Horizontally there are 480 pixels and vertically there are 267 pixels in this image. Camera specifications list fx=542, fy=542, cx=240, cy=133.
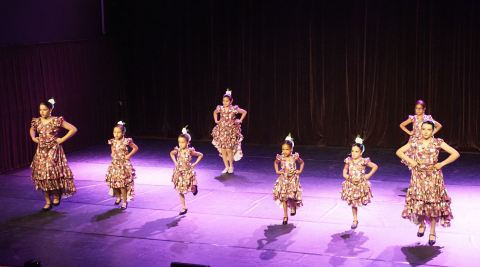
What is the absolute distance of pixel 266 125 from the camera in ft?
42.4

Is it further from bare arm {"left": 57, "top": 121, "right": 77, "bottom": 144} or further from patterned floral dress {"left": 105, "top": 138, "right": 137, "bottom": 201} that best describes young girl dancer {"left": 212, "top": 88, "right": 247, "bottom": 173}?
bare arm {"left": 57, "top": 121, "right": 77, "bottom": 144}

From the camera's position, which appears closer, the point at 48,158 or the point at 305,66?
the point at 48,158

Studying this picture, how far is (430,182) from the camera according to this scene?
596cm

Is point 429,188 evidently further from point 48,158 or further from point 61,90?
point 61,90

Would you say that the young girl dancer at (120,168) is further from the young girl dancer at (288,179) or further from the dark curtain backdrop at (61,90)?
the dark curtain backdrop at (61,90)

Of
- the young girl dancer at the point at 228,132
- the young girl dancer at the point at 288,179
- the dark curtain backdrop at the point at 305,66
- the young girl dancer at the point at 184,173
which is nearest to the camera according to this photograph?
the young girl dancer at the point at 288,179

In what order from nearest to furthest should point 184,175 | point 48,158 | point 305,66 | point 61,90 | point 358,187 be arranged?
point 358,187 < point 184,175 < point 48,158 < point 61,90 < point 305,66

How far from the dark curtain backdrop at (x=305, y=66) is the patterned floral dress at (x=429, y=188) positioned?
590cm

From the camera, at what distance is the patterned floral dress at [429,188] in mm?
5922

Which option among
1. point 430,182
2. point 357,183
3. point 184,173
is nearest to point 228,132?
point 184,173

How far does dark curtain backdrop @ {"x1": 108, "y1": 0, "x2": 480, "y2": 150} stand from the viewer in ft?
37.1

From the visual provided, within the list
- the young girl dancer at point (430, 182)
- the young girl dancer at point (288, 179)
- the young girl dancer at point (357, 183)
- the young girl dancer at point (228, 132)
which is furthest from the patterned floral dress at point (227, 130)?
the young girl dancer at point (430, 182)

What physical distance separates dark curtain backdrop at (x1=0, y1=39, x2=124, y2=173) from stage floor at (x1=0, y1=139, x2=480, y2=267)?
0.91 meters

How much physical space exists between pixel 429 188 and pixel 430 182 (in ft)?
0.22
